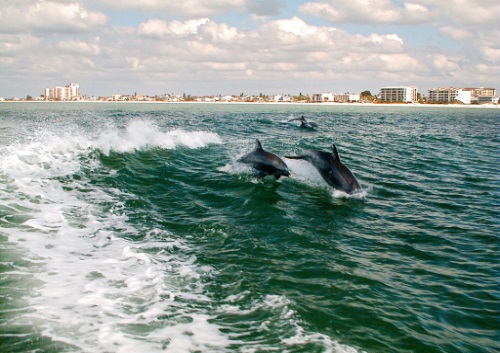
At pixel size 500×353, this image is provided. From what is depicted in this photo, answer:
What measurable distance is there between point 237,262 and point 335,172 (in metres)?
7.11

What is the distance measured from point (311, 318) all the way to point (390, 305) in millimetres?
1486

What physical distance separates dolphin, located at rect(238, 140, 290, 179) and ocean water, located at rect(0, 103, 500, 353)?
412 millimetres

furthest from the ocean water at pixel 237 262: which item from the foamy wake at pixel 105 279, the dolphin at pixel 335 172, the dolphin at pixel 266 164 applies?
the dolphin at pixel 335 172

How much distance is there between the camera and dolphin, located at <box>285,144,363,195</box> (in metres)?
13.7

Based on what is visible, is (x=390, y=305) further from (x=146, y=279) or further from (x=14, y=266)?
(x=14, y=266)

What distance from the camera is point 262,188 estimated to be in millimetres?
14352

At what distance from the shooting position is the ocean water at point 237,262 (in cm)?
556

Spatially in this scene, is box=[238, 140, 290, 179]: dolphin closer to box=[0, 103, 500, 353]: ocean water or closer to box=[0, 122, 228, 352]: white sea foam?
box=[0, 103, 500, 353]: ocean water

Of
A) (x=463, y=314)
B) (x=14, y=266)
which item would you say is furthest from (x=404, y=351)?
(x=14, y=266)

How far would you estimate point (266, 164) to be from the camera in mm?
15695

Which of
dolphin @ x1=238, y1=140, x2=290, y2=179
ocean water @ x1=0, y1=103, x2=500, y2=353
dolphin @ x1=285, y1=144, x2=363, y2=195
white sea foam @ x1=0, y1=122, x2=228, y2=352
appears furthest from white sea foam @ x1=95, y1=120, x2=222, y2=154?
dolphin @ x1=285, y1=144, x2=363, y2=195

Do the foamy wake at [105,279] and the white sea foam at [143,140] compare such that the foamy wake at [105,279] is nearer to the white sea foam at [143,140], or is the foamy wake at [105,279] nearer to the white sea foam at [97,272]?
the white sea foam at [97,272]

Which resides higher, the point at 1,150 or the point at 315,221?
the point at 1,150

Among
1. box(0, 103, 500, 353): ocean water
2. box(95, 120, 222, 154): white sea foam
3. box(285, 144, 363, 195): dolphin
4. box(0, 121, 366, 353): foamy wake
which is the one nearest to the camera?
box(0, 121, 366, 353): foamy wake
